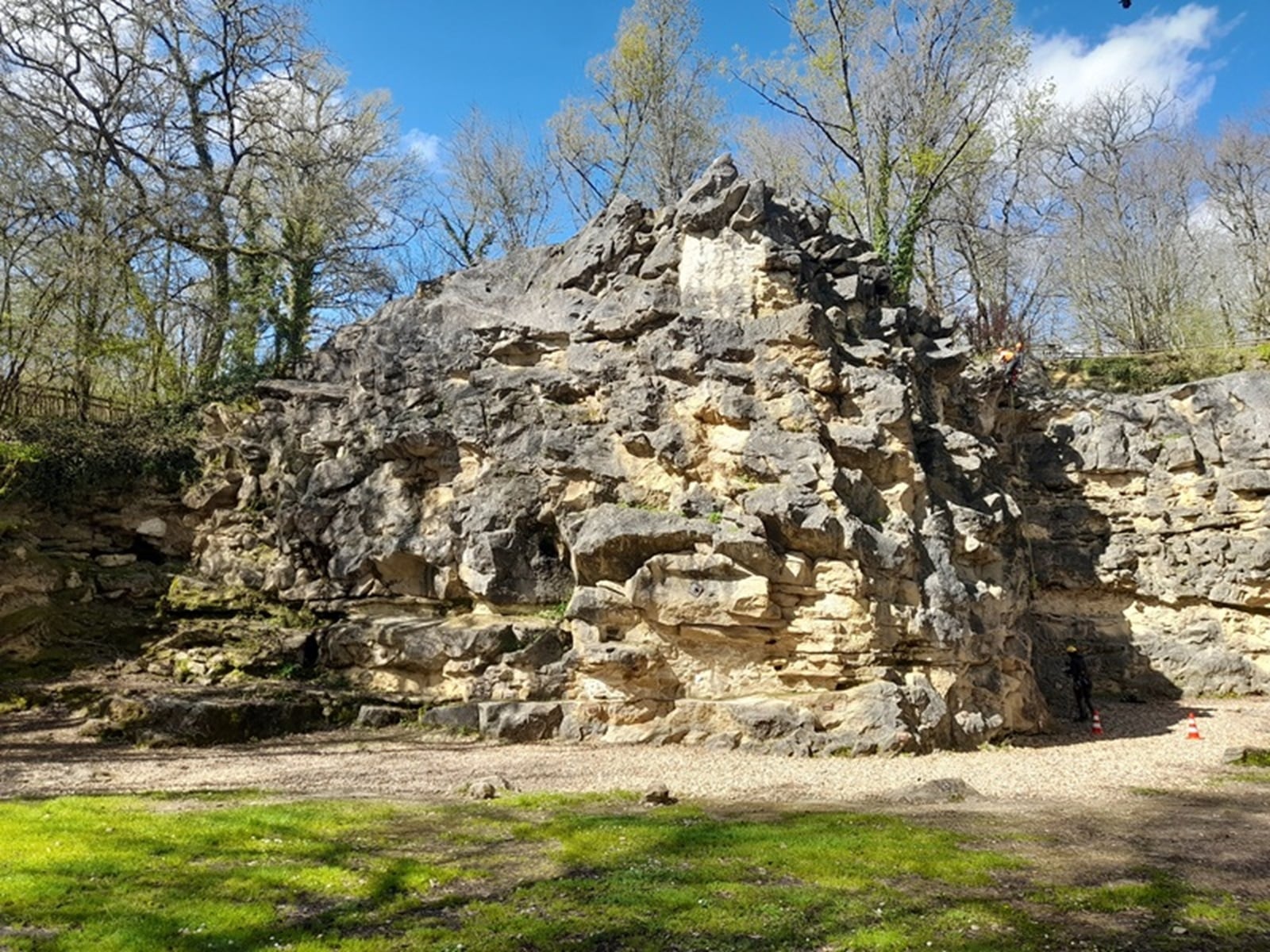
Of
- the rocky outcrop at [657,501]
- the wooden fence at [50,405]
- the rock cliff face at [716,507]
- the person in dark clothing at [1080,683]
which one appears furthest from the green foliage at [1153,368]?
the wooden fence at [50,405]

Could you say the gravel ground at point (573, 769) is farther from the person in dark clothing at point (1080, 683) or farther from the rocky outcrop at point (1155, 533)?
the rocky outcrop at point (1155, 533)

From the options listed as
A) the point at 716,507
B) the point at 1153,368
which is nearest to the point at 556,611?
the point at 716,507

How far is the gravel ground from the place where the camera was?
12.2m

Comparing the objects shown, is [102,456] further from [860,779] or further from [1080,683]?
[1080,683]

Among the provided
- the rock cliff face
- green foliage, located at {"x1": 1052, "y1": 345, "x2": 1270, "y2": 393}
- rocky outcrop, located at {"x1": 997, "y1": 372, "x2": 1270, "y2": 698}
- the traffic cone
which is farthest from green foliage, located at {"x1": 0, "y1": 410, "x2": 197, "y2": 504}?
green foliage, located at {"x1": 1052, "y1": 345, "x2": 1270, "y2": 393}

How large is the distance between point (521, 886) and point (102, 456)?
62.6 feet

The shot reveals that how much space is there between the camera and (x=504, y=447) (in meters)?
20.3

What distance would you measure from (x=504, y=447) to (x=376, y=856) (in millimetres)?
12592

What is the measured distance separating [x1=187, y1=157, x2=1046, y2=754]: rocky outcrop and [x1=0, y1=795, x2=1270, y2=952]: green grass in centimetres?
636

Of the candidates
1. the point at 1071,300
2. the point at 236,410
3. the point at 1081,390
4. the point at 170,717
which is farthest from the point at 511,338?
the point at 1071,300

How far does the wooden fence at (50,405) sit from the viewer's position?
71.5ft

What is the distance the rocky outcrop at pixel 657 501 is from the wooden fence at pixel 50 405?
3.28 metres

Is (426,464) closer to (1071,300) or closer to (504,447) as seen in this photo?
(504,447)

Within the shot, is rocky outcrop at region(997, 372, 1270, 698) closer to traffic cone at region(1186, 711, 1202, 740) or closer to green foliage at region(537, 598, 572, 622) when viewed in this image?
traffic cone at region(1186, 711, 1202, 740)
